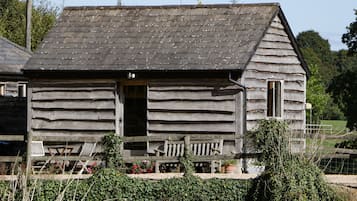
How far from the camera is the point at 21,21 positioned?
5375cm

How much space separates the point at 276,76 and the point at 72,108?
532 centimetres

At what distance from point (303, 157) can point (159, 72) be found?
632 cm

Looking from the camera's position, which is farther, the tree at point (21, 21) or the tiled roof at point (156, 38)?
the tree at point (21, 21)

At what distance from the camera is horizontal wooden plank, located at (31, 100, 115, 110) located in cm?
2241

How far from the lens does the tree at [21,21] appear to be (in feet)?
162

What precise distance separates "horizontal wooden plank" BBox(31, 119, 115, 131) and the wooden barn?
1.0 inches

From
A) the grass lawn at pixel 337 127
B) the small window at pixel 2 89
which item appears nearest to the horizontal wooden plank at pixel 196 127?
the grass lawn at pixel 337 127

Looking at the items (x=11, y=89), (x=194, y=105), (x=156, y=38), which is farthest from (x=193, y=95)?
(x=11, y=89)

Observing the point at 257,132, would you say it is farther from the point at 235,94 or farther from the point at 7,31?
the point at 7,31

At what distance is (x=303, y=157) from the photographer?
53.6 feet

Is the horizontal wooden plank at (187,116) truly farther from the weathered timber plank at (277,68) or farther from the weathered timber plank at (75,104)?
the weathered timber plank at (277,68)

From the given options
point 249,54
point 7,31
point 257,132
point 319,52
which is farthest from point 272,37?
point 319,52

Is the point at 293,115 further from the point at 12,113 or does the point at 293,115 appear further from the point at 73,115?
the point at 12,113

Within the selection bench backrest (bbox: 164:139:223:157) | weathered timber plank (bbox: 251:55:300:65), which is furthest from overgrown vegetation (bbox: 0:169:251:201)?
weathered timber plank (bbox: 251:55:300:65)
